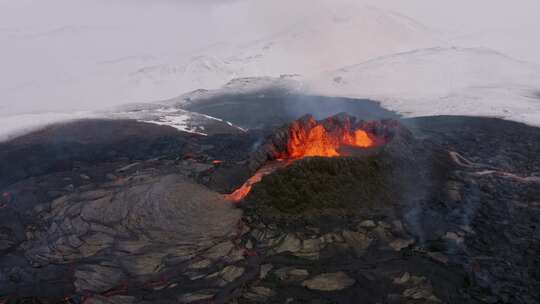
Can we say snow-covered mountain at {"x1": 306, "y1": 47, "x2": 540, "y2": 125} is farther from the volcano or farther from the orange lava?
the orange lava

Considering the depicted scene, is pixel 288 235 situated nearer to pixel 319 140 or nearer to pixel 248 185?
pixel 248 185

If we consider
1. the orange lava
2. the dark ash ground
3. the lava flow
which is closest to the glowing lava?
the lava flow

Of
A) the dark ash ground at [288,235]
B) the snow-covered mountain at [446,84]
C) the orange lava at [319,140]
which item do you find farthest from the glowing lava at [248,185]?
the snow-covered mountain at [446,84]

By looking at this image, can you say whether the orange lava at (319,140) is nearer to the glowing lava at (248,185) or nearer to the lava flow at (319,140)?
the lava flow at (319,140)

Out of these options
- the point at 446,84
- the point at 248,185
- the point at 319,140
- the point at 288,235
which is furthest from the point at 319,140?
the point at 446,84

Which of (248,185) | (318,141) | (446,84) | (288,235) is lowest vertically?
(288,235)

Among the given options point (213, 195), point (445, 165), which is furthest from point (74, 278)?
point (445, 165)
